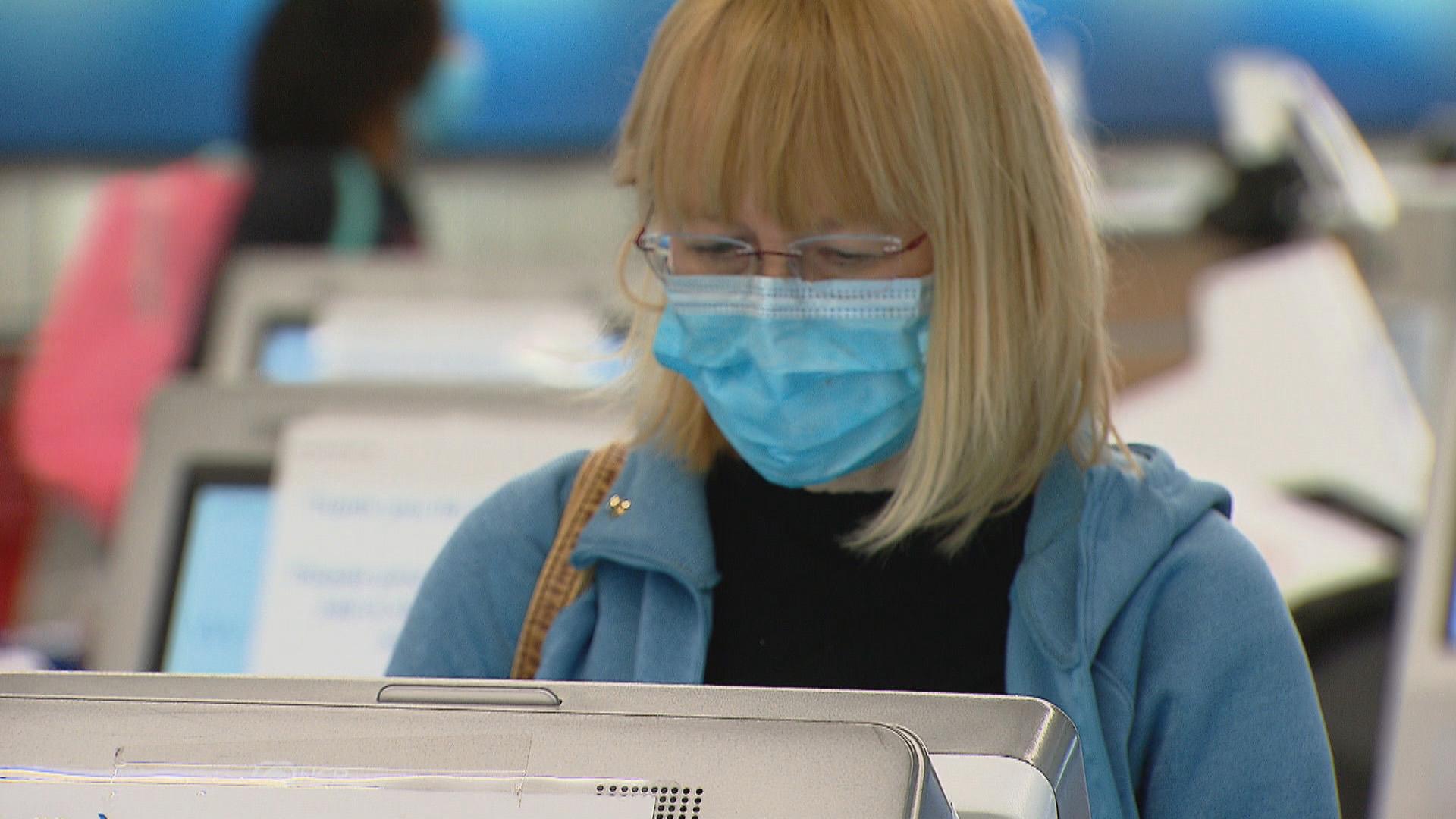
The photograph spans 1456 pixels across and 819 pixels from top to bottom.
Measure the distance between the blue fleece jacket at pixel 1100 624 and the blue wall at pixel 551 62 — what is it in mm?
5382

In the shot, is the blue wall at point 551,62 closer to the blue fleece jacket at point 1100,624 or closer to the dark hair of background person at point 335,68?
the dark hair of background person at point 335,68

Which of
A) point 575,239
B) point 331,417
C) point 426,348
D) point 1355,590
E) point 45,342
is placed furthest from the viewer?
point 575,239

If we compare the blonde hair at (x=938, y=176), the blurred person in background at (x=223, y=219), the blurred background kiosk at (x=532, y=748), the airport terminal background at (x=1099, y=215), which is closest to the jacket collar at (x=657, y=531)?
the blonde hair at (x=938, y=176)

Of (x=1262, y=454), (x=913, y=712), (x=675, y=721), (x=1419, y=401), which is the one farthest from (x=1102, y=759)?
(x=1419, y=401)

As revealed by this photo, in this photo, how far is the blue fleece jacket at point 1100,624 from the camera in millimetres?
1227

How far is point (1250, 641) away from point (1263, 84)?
136 inches

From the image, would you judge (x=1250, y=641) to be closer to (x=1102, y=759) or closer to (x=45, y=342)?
(x=1102, y=759)

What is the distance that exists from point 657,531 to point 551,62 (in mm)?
5797

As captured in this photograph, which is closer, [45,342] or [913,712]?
[913,712]

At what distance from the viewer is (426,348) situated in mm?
2541

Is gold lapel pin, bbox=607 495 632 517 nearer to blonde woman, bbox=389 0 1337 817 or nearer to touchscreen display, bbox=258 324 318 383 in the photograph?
blonde woman, bbox=389 0 1337 817

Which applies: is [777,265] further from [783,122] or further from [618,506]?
[618,506]

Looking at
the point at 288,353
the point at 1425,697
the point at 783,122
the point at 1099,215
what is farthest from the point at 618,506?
the point at 288,353

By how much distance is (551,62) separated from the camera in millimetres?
6934
